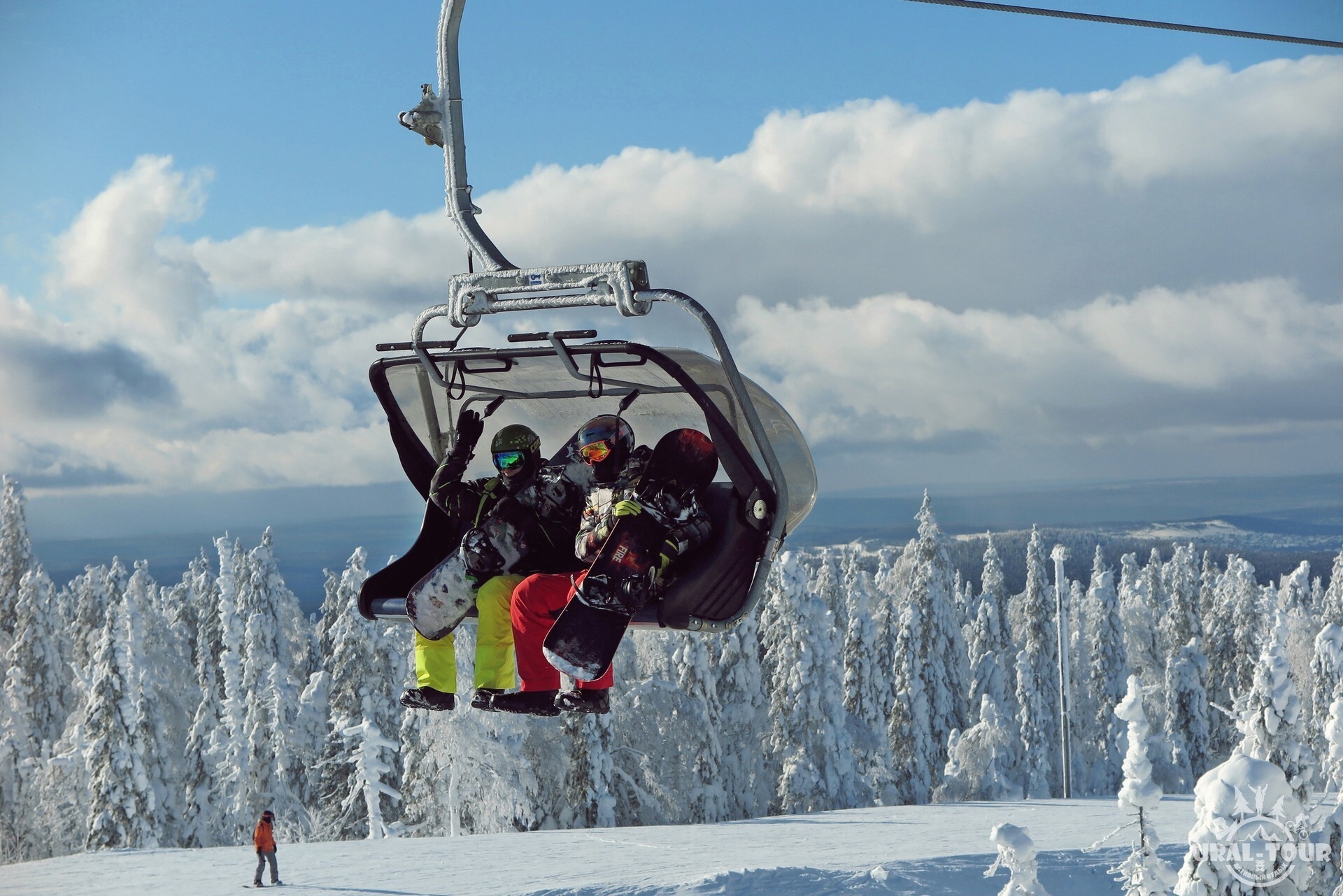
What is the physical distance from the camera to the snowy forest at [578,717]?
110 ft

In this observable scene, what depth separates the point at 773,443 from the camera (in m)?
6.66

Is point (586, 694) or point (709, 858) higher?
point (586, 694)

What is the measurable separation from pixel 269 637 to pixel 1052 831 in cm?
2274

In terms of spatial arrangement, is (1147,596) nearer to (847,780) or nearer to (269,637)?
(847,780)

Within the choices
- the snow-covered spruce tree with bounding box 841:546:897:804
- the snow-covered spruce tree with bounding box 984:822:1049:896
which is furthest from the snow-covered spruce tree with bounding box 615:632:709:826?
the snow-covered spruce tree with bounding box 984:822:1049:896

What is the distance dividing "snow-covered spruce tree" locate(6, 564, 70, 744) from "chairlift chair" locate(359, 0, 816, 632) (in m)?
36.4

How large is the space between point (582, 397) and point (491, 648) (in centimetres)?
142

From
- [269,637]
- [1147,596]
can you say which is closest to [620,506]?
[269,637]

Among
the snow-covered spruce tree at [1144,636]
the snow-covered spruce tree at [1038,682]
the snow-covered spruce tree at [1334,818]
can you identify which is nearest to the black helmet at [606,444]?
the snow-covered spruce tree at [1334,818]

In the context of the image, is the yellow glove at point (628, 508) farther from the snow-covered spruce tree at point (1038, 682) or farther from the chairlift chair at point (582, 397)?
the snow-covered spruce tree at point (1038, 682)

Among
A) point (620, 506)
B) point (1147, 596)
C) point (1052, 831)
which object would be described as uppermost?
point (620, 506)

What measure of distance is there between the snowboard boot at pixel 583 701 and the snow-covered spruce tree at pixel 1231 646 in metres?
45.3

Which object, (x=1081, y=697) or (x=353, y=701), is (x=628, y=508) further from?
(x=1081, y=697)

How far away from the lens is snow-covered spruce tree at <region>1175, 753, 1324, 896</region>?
45.9 feet
